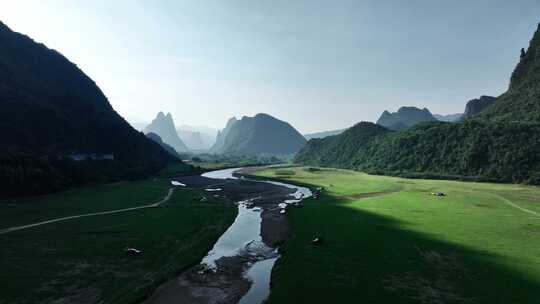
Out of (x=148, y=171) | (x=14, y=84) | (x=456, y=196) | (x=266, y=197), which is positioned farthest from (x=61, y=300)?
(x=14, y=84)

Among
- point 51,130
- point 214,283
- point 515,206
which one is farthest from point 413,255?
point 51,130

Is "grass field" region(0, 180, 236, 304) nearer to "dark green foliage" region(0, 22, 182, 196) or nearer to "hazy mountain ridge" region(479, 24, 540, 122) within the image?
"dark green foliage" region(0, 22, 182, 196)

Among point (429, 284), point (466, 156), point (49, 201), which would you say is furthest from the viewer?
point (466, 156)

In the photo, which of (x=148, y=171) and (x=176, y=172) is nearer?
(x=148, y=171)

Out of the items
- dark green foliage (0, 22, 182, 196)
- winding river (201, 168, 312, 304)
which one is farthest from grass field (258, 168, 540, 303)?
dark green foliage (0, 22, 182, 196)

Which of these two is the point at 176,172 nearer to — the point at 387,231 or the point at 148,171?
the point at 148,171
